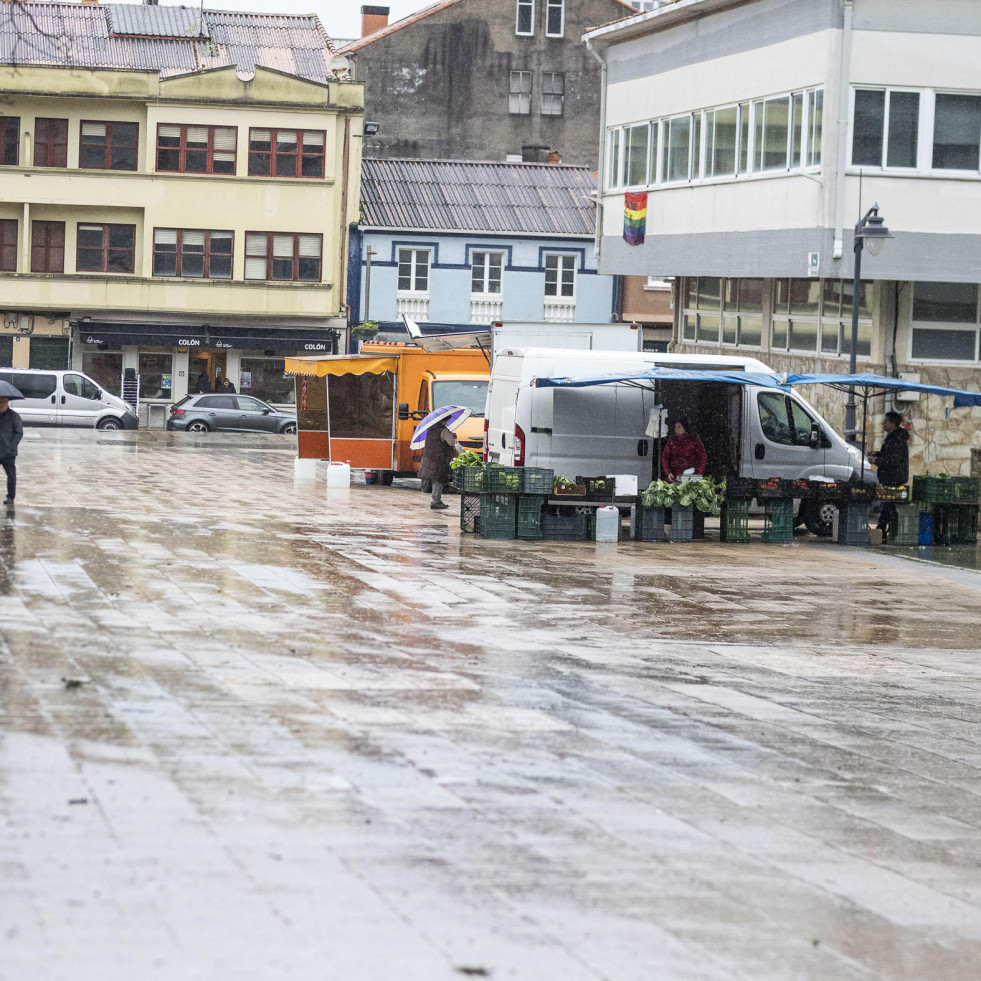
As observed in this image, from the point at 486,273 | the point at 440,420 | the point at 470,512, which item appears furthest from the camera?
the point at 486,273

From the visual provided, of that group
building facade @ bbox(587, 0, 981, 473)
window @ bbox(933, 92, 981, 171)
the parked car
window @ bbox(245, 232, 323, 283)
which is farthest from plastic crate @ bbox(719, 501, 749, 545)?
window @ bbox(245, 232, 323, 283)

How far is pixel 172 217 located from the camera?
50.2 meters

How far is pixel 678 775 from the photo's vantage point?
784 cm

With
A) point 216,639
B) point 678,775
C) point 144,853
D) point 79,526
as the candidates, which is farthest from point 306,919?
point 79,526

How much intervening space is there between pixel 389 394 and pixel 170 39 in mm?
29437

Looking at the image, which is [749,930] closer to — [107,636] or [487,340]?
[107,636]

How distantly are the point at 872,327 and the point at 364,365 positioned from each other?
836 cm

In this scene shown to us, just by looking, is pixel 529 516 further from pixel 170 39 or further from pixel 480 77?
pixel 480 77

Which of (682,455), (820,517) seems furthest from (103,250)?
(682,455)

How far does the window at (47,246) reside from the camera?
49906 mm

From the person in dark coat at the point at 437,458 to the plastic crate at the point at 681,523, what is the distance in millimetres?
4078

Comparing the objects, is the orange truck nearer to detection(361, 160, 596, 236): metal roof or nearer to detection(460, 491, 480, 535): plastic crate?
detection(460, 491, 480, 535): plastic crate

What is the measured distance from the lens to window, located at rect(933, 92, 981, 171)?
25531 millimetres

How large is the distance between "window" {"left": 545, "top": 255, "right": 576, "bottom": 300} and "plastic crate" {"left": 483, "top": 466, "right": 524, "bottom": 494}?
111ft
